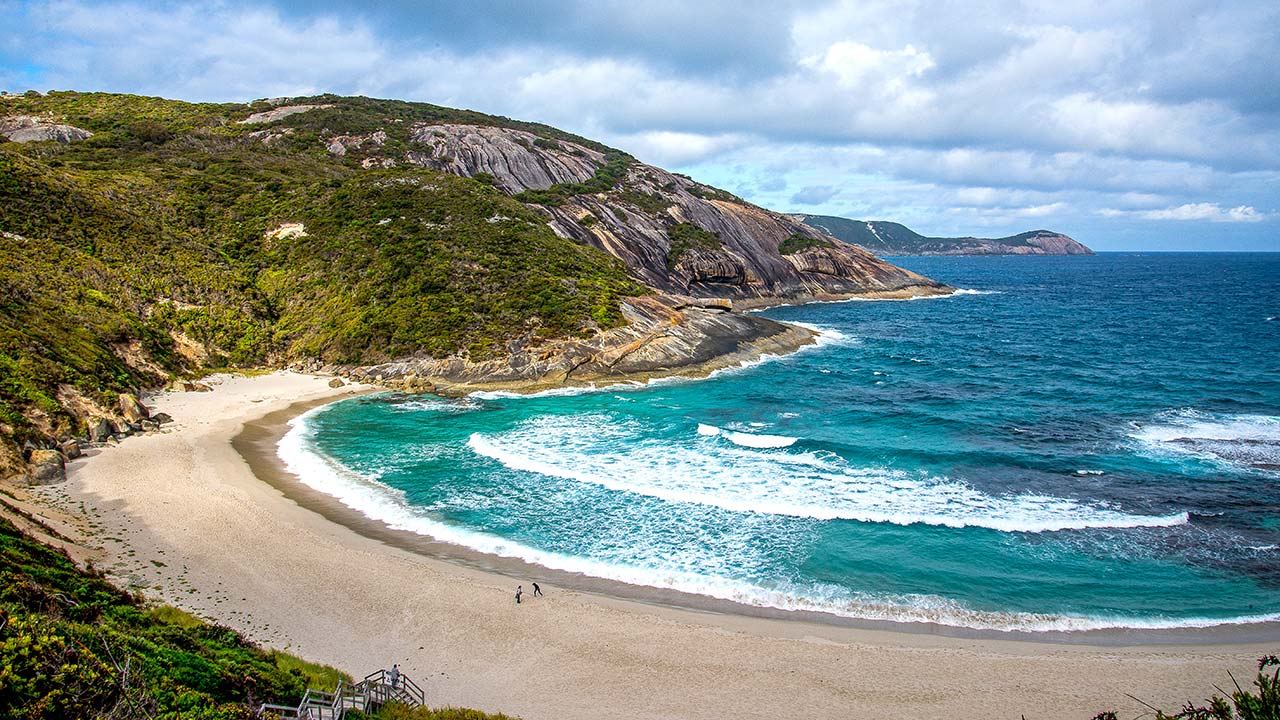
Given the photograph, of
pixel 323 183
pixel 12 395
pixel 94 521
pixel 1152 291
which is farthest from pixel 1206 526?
pixel 1152 291

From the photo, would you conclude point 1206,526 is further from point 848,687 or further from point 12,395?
point 12,395

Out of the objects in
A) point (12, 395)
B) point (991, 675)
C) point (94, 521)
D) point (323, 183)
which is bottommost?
point (991, 675)

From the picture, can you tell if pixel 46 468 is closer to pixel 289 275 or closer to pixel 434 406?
pixel 434 406

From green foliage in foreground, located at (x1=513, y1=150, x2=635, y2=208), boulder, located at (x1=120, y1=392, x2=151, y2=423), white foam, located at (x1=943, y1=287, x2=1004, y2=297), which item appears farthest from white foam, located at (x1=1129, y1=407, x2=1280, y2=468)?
white foam, located at (x1=943, y1=287, x2=1004, y2=297)

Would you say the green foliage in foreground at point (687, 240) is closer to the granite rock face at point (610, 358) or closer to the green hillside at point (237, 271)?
the green hillside at point (237, 271)

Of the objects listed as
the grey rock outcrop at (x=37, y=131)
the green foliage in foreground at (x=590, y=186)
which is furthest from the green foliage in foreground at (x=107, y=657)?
the grey rock outcrop at (x=37, y=131)

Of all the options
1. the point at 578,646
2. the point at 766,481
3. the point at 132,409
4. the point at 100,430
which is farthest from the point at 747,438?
the point at 132,409
